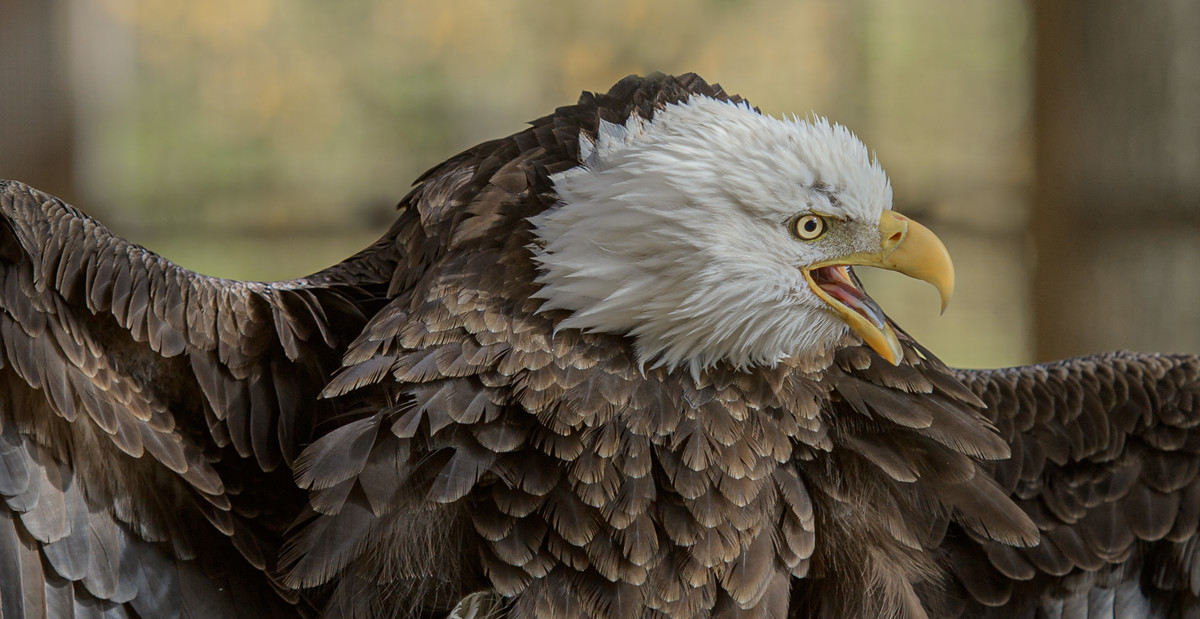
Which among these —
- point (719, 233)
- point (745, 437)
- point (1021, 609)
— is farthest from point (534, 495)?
point (1021, 609)

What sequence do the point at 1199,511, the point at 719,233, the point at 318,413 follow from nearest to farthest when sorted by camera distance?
the point at 719,233 < the point at 318,413 < the point at 1199,511

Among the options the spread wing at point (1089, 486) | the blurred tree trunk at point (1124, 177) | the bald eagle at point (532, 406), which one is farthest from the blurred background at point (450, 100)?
the bald eagle at point (532, 406)

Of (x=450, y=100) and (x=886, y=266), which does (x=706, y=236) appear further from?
(x=450, y=100)

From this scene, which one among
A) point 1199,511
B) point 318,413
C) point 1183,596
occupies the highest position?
point 318,413

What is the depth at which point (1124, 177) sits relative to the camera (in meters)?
4.39

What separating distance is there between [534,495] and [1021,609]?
1.16 meters

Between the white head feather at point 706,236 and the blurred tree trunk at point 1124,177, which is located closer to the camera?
the white head feather at point 706,236

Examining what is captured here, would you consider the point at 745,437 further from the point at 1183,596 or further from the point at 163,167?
the point at 163,167

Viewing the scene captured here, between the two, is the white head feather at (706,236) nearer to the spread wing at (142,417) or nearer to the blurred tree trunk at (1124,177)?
the spread wing at (142,417)

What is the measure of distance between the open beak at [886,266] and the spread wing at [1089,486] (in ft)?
1.76

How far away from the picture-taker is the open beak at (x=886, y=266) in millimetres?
1777

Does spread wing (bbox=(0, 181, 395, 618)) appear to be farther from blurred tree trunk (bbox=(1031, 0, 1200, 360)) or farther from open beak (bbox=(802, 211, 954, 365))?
blurred tree trunk (bbox=(1031, 0, 1200, 360))

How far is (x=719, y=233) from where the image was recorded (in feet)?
5.54

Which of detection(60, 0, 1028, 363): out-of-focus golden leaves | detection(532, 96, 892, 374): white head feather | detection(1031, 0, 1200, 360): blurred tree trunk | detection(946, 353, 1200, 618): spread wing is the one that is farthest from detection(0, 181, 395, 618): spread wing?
detection(1031, 0, 1200, 360): blurred tree trunk
